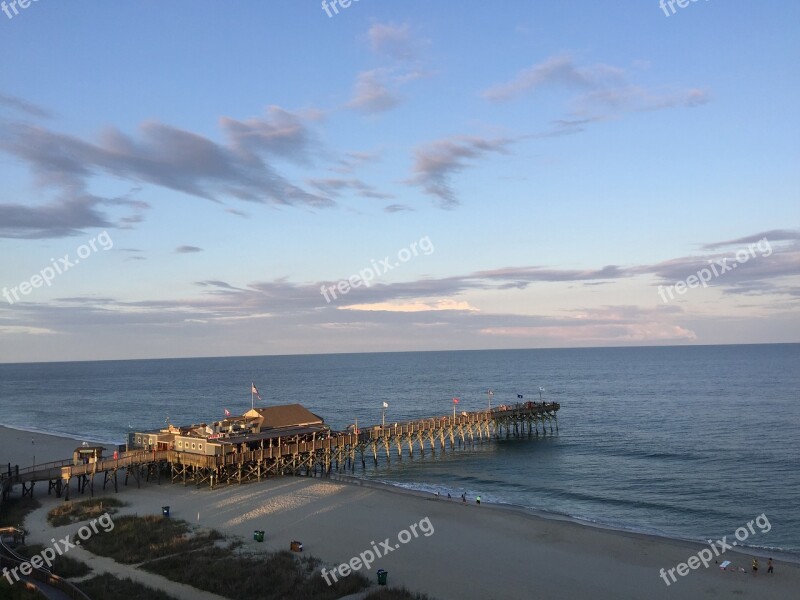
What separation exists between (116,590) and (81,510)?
17.7 metres

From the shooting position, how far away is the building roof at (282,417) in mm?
59875

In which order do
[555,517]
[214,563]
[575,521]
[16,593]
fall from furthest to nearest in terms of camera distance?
[555,517] < [575,521] < [214,563] < [16,593]

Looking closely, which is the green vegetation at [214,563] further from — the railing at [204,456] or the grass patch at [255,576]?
the railing at [204,456]

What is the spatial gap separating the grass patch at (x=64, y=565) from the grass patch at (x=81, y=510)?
21.9ft

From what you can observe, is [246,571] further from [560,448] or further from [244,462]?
A: [560,448]

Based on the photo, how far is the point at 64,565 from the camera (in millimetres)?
30750

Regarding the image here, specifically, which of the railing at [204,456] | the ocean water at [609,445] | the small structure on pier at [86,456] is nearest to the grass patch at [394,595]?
the ocean water at [609,445]

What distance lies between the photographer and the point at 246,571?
30047 millimetres

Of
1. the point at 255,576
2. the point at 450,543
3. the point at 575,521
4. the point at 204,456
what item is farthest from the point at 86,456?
the point at 575,521

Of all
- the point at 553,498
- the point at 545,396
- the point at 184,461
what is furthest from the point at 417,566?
the point at 545,396

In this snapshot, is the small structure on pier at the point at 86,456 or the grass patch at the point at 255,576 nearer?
the grass patch at the point at 255,576

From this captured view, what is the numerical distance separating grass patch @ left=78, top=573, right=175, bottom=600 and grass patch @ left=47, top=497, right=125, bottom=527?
13.1 meters

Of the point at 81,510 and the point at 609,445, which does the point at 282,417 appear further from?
the point at 609,445

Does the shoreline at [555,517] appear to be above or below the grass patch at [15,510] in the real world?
below
